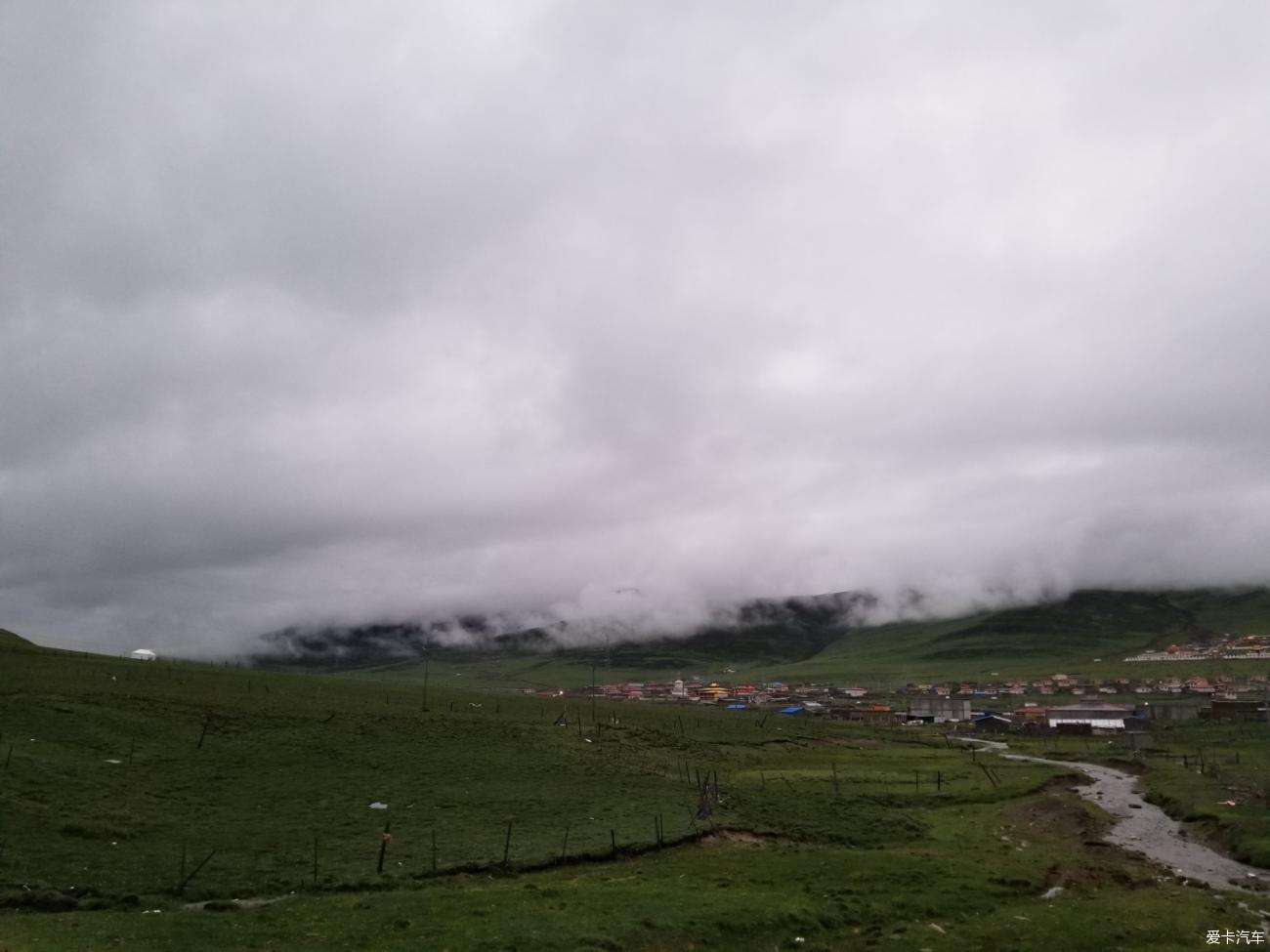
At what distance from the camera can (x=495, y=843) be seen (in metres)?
45.2

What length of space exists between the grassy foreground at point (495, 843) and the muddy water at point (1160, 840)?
8.41 ft

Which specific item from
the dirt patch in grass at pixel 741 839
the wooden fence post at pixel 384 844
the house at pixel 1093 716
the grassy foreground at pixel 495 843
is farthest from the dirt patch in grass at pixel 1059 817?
the house at pixel 1093 716

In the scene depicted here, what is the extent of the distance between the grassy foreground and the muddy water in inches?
101

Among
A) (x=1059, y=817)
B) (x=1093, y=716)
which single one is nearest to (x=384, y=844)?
(x=1059, y=817)

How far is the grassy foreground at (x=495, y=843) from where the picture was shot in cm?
2916

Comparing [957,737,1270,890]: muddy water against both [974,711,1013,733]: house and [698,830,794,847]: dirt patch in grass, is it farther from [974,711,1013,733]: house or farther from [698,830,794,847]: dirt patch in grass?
[974,711,1013,733]: house

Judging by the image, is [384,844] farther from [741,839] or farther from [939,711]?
[939,711]

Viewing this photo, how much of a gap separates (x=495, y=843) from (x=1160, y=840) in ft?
138

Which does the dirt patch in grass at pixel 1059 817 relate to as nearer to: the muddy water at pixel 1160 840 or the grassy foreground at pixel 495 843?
the grassy foreground at pixel 495 843

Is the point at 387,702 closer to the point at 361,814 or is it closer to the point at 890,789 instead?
the point at 361,814

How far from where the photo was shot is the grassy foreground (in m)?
29.2

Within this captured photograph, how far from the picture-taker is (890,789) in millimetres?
73188

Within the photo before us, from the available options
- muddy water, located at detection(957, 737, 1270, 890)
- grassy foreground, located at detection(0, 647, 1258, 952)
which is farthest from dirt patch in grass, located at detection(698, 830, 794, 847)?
muddy water, located at detection(957, 737, 1270, 890)

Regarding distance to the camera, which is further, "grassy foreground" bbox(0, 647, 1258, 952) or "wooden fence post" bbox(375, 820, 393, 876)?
"wooden fence post" bbox(375, 820, 393, 876)
